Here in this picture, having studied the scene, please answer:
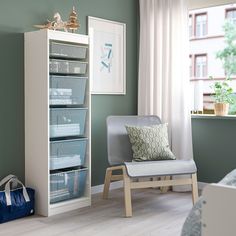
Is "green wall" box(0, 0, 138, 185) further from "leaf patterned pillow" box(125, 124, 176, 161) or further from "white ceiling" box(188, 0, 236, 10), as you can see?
"white ceiling" box(188, 0, 236, 10)

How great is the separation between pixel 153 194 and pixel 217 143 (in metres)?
0.89

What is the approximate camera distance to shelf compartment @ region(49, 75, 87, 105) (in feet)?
11.6

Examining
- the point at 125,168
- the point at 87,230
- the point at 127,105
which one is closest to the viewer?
the point at 87,230

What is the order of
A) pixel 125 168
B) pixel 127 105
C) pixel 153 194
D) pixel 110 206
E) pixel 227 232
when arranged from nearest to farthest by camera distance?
pixel 227 232 < pixel 125 168 < pixel 110 206 < pixel 153 194 < pixel 127 105

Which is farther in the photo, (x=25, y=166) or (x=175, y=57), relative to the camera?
(x=175, y=57)

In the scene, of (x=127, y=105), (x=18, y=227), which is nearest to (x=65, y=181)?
(x=18, y=227)

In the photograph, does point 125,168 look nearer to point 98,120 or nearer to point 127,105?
point 98,120

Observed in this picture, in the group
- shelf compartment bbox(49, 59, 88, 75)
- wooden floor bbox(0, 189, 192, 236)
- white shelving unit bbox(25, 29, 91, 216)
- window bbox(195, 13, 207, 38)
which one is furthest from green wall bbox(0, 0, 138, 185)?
window bbox(195, 13, 207, 38)

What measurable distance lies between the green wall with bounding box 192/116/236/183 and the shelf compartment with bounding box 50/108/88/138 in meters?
1.40

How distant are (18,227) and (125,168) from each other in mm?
996

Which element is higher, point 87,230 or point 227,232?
point 227,232

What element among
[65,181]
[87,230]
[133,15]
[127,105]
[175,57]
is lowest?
[87,230]

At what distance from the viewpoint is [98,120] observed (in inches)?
173

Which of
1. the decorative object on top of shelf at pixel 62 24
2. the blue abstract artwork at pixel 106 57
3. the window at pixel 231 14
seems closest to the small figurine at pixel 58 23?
the decorative object on top of shelf at pixel 62 24
